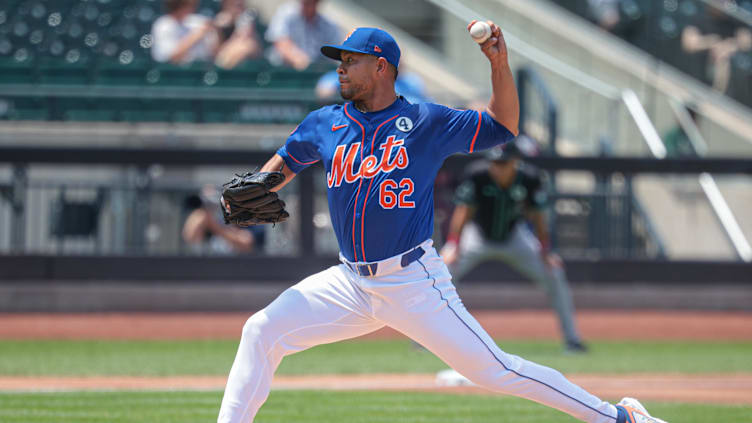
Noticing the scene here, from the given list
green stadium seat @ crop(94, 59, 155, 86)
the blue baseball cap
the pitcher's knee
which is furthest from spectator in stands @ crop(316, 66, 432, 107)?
the pitcher's knee

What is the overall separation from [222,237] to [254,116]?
5.92ft

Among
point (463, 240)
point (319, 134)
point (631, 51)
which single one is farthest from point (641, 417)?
point (631, 51)

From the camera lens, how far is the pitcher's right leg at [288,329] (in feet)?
13.5

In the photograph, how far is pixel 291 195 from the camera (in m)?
11.4

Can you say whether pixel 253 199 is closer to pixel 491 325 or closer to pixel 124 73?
pixel 491 325

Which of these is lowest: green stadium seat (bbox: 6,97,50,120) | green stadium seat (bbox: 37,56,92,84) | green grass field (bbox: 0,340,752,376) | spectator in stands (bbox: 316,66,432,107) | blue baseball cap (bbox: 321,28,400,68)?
green grass field (bbox: 0,340,752,376)

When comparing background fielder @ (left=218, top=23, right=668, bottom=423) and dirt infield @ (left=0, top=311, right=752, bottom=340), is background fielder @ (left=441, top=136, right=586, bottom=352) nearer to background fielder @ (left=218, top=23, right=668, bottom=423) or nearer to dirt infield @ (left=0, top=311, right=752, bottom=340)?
dirt infield @ (left=0, top=311, right=752, bottom=340)

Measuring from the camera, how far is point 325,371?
8188 millimetres

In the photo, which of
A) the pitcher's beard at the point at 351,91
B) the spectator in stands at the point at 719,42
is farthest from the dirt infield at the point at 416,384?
the spectator in stands at the point at 719,42

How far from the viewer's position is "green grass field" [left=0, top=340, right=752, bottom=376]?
8.16 metres

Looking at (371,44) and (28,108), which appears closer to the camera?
(371,44)

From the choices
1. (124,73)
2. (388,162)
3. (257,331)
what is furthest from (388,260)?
(124,73)

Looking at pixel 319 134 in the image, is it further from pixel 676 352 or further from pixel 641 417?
pixel 676 352

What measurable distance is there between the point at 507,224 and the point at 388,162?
16.5ft
